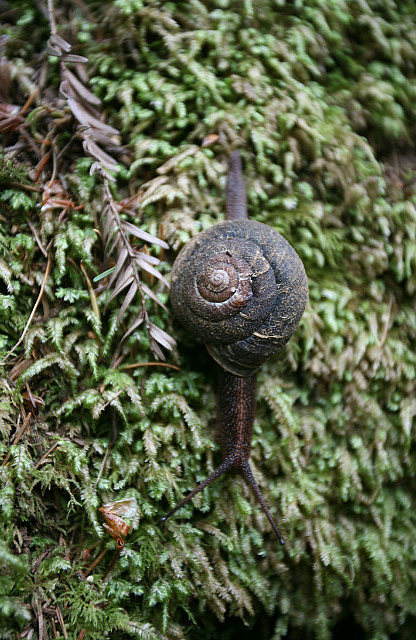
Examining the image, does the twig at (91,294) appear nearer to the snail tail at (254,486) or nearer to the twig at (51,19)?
the snail tail at (254,486)

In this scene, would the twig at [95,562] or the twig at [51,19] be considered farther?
the twig at [51,19]

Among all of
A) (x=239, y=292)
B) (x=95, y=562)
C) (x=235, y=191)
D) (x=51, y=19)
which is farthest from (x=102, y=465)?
(x=51, y=19)

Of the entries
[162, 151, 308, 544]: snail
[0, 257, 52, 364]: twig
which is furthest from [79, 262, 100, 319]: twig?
[162, 151, 308, 544]: snail

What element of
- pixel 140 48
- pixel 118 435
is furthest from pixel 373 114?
pixel 118 435

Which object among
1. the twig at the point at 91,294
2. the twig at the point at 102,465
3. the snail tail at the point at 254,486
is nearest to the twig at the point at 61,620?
the twig at the point at 102,465

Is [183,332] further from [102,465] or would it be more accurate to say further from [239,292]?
[102,465]
